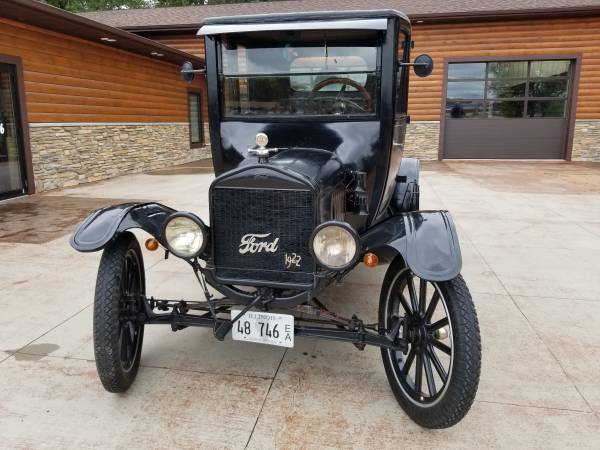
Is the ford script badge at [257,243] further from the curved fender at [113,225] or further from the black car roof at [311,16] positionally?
the black car roof at [311,16]

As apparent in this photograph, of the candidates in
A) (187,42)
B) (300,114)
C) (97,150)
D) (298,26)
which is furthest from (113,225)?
(187,42)

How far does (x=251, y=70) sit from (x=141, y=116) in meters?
9.95

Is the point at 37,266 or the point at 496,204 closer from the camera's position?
the point at 37,266

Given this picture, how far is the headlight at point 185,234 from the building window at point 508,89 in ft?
45.6

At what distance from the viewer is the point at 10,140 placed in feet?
26.5

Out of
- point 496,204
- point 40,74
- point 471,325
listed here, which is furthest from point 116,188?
→ point 471,325

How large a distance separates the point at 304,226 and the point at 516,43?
46.2ft

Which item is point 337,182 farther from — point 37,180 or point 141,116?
point 141,116

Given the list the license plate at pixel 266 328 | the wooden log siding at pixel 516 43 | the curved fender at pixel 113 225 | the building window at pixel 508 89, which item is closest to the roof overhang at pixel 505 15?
the wooden log siding at pixel 516 43

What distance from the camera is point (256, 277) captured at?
2.46 m

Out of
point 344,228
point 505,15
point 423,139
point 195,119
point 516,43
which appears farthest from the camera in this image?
point 195,119

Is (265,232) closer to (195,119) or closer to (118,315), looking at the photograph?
(118,315)

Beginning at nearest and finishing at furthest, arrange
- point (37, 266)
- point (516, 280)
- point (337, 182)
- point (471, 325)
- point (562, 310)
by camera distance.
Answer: point (471, 325), point (337, 182), point (562, 310), point (516, 280), point (37, 266)

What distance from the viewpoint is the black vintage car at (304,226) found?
2248 millimetres
